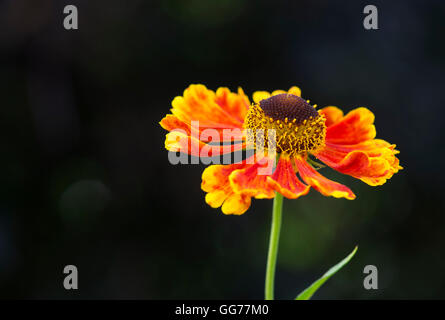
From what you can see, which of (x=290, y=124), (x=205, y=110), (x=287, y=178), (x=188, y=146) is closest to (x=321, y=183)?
(x=287, y=178)

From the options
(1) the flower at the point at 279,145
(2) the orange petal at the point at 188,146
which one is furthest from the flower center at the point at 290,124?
(2) the orange petal at the point at 188,146

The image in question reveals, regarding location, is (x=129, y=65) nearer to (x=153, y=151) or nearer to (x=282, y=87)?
(x=153, y=151)

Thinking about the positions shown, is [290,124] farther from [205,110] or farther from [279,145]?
[205,110]

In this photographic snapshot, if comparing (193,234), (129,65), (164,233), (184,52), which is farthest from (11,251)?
(184,52)

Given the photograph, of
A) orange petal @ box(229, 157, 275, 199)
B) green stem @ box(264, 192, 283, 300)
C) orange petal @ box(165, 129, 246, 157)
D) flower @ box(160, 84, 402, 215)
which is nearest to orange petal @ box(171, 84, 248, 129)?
flower @ box(160, 84, 402, 215)

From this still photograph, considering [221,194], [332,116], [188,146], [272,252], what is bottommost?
[272,252]

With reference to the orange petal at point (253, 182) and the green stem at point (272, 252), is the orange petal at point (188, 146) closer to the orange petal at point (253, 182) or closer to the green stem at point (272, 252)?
the orange petal at point (253, 182)

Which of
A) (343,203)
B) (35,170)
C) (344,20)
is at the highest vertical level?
(344,20)
